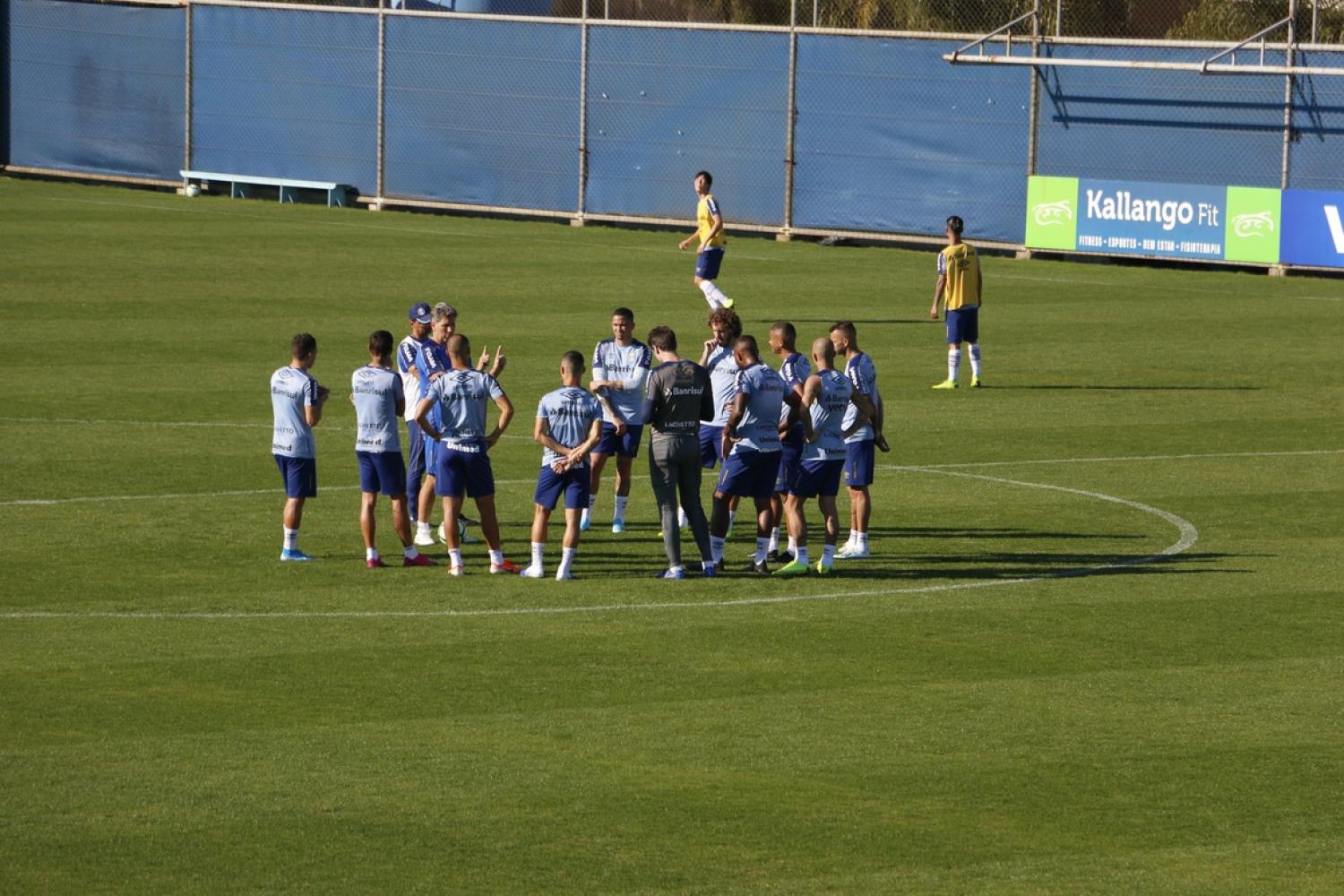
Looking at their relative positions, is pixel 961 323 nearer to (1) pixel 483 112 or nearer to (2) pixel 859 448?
(2) pixel 859 448

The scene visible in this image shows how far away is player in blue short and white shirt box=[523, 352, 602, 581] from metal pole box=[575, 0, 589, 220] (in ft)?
96.3

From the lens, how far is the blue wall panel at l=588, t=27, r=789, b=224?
43.7 meters

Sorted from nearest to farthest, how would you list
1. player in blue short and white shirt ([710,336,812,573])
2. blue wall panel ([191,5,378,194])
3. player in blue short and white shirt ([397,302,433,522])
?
player in blue short and white shirt ([710,336,812,573]) < player in blue short and white shirt ([397,302,433,522]) < blue wall panel ([191,5,378,194])

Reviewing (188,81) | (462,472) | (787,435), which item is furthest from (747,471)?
(188,81)

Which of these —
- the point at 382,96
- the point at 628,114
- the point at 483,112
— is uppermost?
the point at 382,96

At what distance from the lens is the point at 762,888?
9.89m

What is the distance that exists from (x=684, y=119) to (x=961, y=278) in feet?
59.4

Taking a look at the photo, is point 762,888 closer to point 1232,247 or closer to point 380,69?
point 1232,247

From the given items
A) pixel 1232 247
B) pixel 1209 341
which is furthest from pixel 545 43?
pixel 1209 341

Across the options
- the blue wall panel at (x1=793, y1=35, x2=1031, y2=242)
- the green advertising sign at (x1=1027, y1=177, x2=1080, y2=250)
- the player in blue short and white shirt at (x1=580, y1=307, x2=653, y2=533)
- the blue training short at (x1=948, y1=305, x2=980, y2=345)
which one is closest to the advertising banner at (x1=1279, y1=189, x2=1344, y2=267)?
the green advertising sign at (x1=1027, y1=177, x2=1080, y2=250)

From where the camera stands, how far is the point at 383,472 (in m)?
16.9

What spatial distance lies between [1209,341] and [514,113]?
19635 millimetres

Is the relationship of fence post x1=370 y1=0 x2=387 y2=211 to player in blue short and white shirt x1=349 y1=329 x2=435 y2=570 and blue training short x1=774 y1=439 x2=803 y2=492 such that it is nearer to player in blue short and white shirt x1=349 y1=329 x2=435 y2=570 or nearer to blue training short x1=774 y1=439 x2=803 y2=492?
player in blue short and white shirt x1=349 y1=329 x2=435 y2=570

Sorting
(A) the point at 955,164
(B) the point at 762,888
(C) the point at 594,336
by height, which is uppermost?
(A) the point at 955,164
